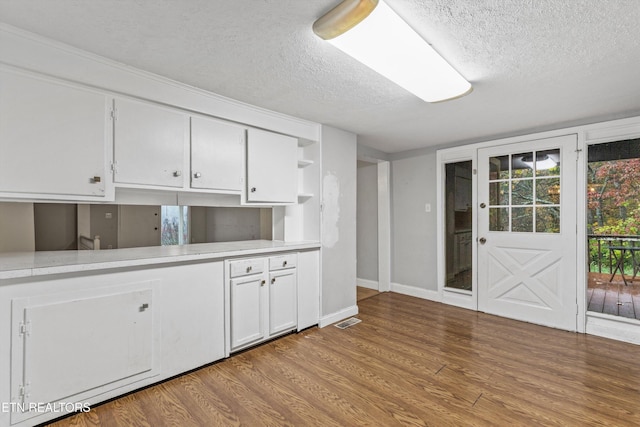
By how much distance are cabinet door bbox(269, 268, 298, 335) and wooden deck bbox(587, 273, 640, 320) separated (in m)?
3.18

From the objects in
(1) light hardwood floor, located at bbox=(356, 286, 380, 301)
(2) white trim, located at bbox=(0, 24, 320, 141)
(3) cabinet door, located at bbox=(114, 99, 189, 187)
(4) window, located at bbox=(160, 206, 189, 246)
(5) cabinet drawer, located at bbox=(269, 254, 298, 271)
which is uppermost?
(2) white trim, located at bbox=(0, 24, 320, 141)

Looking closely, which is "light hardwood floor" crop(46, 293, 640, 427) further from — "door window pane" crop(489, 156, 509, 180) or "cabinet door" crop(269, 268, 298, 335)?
"door window pane" crop(489, 156, 509, 180)

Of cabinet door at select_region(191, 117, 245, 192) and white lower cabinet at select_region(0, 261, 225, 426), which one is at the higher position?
cabinet door at select_region(191, 117, 245, 192)

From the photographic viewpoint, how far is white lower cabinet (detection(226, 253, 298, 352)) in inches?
99.8

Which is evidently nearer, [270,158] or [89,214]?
[89,214]

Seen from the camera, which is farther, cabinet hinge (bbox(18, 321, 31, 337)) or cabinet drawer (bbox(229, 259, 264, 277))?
cabinet drawer (bbox(229, 259, 264, 277))

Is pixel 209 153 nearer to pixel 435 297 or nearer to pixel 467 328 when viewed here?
pixel 467 328

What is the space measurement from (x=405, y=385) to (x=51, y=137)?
2.84m

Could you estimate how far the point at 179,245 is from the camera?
2734mm

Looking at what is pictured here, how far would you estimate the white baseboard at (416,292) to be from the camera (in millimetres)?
4223

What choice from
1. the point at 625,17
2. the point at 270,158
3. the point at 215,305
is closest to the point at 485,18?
the point at 625,17

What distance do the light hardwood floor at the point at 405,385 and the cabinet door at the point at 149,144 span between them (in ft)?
4.96

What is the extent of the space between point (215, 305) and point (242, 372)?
56 cm

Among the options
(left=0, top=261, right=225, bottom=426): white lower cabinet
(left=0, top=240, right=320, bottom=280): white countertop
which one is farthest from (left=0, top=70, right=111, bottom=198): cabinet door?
(left=0, top=261, right=225, bottom=426): white lower cabinet
